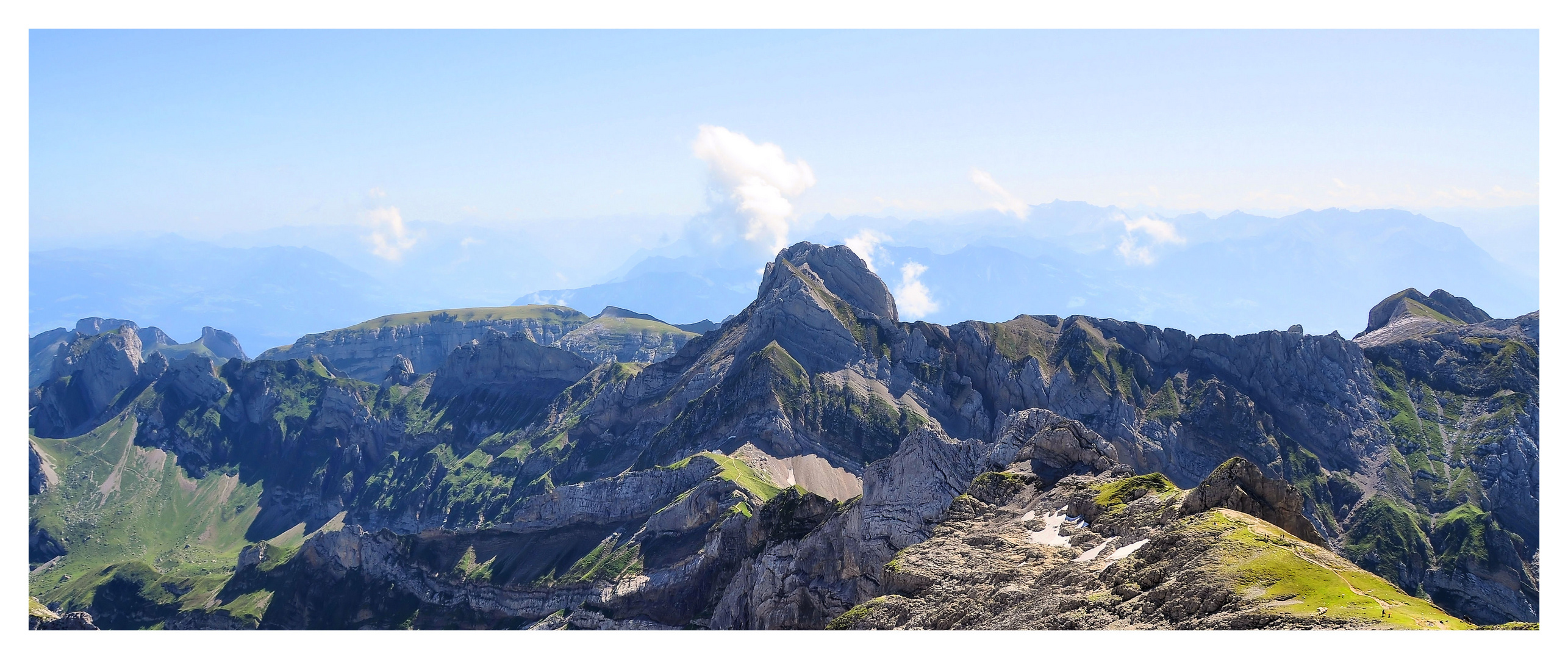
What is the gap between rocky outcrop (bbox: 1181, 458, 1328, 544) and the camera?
3418 inches

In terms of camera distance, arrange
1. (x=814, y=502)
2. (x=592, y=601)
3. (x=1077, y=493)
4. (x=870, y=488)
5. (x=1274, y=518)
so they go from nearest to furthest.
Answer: (x=1274, y=518), (x=1077, y=493), (x=870, y=488), (x=814, y=502), (x=592, y=601)

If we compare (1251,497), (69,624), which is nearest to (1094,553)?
(1251,497)

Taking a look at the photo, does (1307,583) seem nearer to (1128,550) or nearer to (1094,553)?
(1128,550)

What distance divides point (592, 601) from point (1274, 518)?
438ft

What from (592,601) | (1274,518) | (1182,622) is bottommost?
(592,601)

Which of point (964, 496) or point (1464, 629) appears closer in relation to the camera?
point (1464, 629)

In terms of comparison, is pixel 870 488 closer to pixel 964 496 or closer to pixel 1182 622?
pixel 964 496

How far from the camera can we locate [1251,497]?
3514 inches

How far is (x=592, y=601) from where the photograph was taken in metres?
190

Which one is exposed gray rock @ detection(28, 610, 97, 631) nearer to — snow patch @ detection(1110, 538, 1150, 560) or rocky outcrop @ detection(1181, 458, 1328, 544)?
snow patch @ detection(1110, 538, 1150, 560)

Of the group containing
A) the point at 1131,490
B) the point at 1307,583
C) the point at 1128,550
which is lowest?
the point at 1307,583

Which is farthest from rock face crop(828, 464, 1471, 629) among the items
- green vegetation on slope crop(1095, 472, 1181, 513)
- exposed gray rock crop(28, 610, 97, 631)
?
exposed gray rock crop(28, 610, 97, 631)

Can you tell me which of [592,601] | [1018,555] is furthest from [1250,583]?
[592,601]

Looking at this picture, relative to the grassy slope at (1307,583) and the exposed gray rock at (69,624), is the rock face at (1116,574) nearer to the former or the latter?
the grassy slope at (1307,583)
